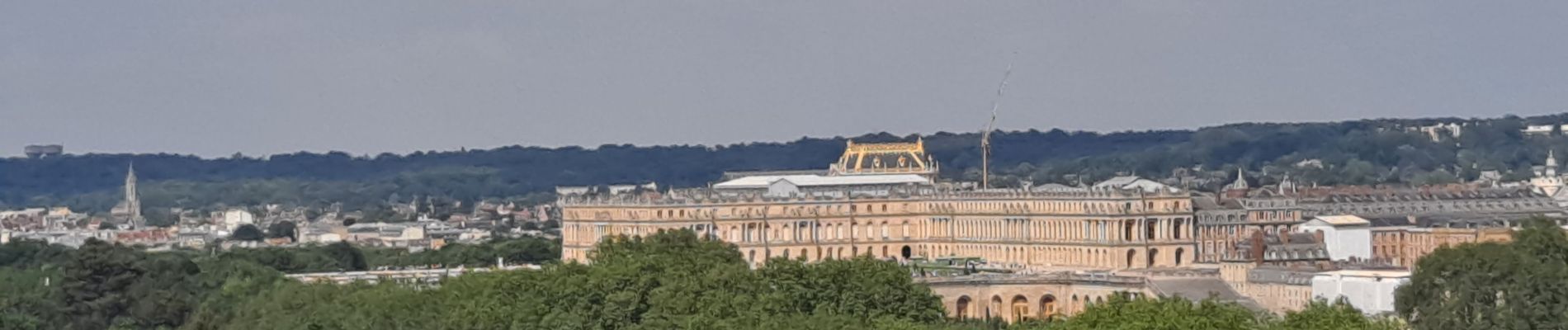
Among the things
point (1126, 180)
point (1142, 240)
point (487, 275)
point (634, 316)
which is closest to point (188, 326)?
point (487, 275)

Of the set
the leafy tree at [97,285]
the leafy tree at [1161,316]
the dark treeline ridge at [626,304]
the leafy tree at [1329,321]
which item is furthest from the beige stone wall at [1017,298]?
the leafy tree at [1329,321]

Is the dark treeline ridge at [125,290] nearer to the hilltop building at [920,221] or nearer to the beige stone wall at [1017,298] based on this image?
the hilltop building at [920,221]

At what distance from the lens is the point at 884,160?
162 meters

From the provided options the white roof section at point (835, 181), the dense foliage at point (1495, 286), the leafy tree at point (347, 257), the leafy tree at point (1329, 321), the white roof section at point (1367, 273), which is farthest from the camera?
the leafy tree at point (347, 257)

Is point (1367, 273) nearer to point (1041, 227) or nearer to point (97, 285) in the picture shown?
point (1041, 227)

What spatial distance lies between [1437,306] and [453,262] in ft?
238

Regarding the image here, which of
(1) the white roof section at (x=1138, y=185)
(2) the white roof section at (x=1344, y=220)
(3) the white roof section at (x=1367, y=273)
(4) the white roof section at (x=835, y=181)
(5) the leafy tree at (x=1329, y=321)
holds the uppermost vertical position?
(4) the white roof section at (x=835, y=181)

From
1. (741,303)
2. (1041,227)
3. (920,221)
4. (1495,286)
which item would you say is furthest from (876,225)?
(741,303)

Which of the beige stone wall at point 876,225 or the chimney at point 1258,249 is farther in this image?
the beige stone wall at point 876,225

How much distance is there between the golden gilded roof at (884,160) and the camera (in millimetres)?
160875

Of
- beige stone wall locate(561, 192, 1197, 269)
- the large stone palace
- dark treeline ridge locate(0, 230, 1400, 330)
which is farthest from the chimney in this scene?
beige stone wall locate(561, 192, 1197, 269)

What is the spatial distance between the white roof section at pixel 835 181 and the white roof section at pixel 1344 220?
19.8m

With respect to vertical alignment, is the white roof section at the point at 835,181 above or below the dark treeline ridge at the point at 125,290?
above

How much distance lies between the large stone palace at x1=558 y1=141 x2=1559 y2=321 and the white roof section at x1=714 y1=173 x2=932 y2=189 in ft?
0.46
